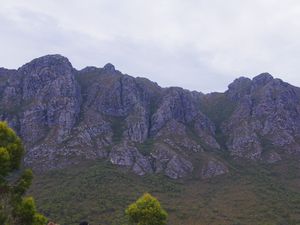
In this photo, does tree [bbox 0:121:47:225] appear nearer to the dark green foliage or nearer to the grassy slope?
the dark green foliage

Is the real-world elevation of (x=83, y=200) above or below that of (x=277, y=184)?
below

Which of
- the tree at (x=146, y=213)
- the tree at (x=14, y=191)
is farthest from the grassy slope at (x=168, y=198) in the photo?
the tree at (x=14, y=191)

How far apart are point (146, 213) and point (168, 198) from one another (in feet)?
415

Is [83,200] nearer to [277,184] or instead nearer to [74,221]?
[74,221]

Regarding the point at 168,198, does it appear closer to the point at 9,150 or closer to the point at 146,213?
the point at 146,213

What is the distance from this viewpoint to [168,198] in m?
180

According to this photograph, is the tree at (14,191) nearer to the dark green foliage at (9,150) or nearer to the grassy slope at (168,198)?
the dark green foliage at (9,150)

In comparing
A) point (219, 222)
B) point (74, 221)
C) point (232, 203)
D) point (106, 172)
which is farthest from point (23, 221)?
point (106, 172)

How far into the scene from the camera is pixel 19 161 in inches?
1283

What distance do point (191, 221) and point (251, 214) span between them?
23.9 meters

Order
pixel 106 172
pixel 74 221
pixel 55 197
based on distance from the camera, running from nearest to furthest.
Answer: pixel 74 221, pixel 55 197, pixel 106 172

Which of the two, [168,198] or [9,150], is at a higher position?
[9,150]

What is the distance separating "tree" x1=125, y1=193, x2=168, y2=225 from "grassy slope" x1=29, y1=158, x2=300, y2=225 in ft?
288

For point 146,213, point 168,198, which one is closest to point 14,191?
point 146,213
